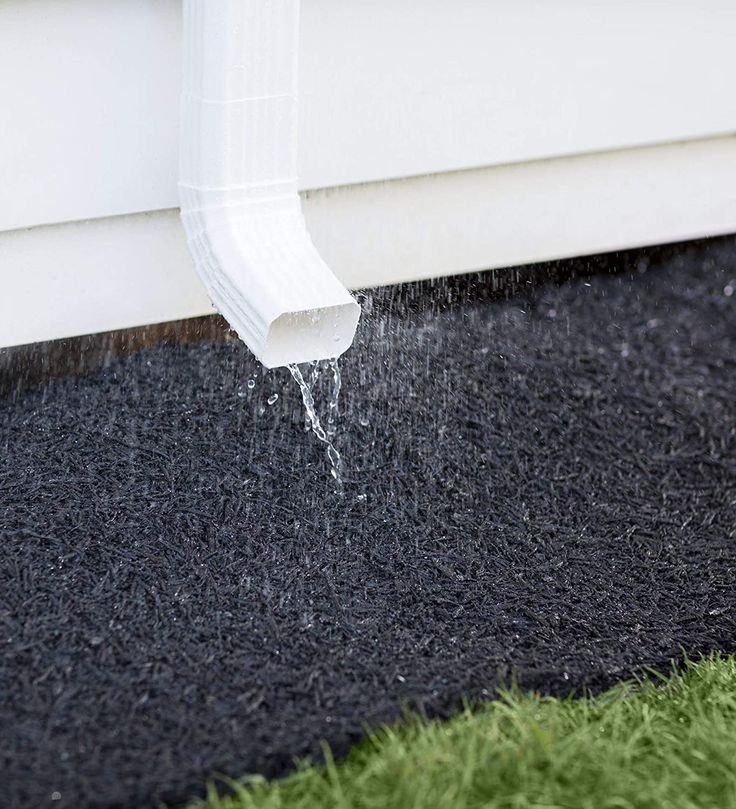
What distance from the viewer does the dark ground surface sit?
1.91 metres

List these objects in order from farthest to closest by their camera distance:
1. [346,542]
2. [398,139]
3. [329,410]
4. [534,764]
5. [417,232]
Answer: [417,232] < [398,139] < [329,410] < [346,542] < [534,764]

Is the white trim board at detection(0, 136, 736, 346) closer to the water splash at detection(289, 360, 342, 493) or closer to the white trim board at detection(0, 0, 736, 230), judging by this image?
the white trim board at detection(0, 0, 736, 230)

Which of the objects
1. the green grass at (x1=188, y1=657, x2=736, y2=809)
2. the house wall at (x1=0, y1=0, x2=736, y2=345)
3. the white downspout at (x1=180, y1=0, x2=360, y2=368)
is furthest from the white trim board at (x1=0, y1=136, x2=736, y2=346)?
the green grass at (x1=188, y1=657, x2=736, y2=809)

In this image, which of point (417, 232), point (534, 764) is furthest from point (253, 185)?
point (534, 764)

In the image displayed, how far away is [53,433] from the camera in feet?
8.53

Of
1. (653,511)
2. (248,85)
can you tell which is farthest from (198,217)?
(653,511)

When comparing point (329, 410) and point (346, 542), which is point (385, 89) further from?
point (346, 542)

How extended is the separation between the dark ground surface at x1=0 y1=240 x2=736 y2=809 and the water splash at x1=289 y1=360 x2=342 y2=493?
1.3 inches

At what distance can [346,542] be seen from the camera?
2434 millimetres

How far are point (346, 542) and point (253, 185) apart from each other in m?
0.83

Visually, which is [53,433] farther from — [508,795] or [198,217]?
[508,795]

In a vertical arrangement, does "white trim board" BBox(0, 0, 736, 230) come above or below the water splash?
above

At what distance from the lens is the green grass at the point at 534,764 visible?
1767mm

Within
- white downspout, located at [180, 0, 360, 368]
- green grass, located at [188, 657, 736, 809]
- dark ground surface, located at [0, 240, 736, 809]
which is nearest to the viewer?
green grass, located at [188, 657, 736, 809]
